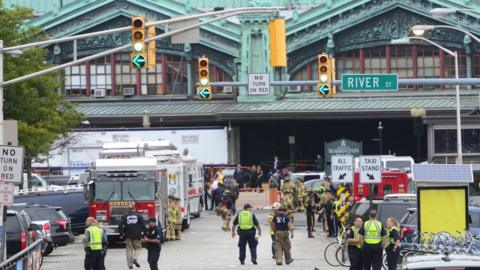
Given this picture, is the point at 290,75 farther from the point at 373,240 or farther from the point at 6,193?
the point at 6,193

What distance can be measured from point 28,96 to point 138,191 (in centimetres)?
1361

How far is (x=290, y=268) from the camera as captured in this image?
33.0 m

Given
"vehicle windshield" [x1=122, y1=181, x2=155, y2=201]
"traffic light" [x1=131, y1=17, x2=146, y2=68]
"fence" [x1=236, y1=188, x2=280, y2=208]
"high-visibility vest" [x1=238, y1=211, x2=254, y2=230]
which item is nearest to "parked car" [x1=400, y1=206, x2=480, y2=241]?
"high-visibility vest" [x1=238, y1=211, x2=254, y2=230]

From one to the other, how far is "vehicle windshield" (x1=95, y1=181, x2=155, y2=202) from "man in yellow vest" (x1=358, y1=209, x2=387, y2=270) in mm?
13580

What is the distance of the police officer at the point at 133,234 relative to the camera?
3341 cm

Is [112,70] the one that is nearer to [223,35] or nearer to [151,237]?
[223,35]

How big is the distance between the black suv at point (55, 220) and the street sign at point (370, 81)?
901 centimetres

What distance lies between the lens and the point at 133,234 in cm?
3397

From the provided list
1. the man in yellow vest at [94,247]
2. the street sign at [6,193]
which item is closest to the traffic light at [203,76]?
the man in yellow vest at [94,247]

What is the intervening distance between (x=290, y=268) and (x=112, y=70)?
46896 mm

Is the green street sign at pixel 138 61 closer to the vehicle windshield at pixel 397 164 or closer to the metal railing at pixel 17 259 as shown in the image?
the metal railing at pixel 17 259

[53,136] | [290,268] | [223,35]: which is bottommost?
[290,268]

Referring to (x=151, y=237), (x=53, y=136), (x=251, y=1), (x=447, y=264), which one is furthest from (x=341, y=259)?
(x=251, y=1)

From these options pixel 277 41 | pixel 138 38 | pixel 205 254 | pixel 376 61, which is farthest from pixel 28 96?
pixel 376 61
